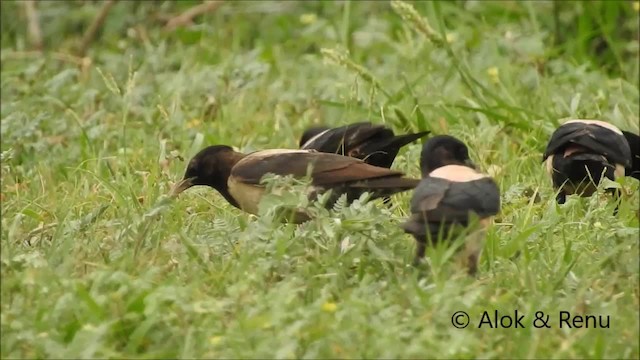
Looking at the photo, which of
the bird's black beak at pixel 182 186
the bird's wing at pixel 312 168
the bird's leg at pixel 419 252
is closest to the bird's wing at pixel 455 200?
the bird's leg at pixel 419 252

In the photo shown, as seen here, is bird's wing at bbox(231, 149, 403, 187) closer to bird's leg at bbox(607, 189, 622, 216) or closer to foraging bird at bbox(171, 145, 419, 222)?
foraging bird at bbox(171, 145, 419, 222)

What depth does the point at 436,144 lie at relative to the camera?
5992 mm

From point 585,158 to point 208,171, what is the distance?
1874 millimetres

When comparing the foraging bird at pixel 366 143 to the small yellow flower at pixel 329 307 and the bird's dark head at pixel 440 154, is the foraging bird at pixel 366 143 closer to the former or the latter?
the bird's dark head at pixel 440 154

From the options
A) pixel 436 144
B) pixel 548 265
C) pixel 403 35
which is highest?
pixel 436 144

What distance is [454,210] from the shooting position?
5.45 metres

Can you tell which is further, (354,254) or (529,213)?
(529,213)

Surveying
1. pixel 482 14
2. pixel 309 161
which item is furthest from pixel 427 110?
pixel 309 161

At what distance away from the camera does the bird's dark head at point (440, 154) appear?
595cm

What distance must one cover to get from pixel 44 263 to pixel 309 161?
4.85 feet

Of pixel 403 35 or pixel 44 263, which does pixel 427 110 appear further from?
pixel 44 263
